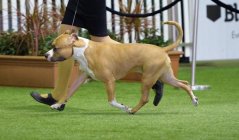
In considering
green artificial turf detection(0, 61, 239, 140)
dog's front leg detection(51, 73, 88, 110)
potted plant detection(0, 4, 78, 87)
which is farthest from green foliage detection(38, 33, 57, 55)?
dog's front leg detection(51, 73, 88, 110)

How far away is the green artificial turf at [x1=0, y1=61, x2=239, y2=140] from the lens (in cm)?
682

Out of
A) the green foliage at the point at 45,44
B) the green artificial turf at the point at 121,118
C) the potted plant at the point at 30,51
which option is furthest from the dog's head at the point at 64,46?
the green foliage at the point at 45,44

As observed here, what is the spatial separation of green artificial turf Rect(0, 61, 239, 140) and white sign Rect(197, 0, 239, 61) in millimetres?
3119

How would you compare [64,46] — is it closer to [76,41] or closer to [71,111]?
[76,41]

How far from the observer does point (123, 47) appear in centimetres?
812

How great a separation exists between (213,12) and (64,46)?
6408mm

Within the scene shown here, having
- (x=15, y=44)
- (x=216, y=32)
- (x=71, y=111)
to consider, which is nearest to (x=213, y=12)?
(x=216, y=32)

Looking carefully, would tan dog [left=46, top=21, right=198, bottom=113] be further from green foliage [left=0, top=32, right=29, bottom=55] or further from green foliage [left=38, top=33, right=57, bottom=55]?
green foliage [left=0, top=32, right=29, bottom=55]

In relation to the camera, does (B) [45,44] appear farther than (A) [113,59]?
Yes

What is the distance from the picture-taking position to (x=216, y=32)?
14289mm

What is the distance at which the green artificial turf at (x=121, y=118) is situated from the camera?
6.82 meters

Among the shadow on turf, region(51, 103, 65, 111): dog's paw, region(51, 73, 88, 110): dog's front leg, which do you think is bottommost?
the shadow on turf

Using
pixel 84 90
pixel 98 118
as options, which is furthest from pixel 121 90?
pixel 98 118

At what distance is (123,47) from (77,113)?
30.5 inches
